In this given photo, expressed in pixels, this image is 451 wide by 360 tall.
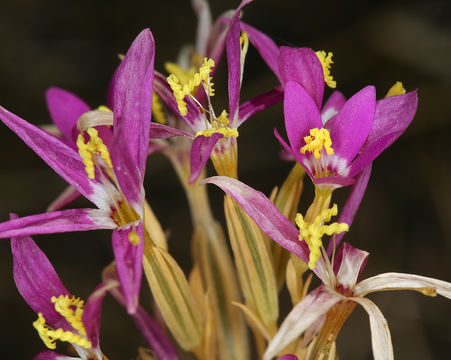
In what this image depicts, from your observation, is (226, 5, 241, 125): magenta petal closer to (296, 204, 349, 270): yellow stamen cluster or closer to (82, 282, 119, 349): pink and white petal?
(296, 204, 349, 270): yellow stamen cluster

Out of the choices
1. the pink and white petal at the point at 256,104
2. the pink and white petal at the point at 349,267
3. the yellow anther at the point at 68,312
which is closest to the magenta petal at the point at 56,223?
the yellow anther at the point at 68,312

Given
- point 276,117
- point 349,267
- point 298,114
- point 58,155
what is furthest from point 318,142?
point 276,117

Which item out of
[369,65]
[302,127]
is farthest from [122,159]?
[369,65]

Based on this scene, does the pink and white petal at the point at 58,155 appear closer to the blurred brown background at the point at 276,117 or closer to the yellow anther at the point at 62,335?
the yellow anther at the point at 62,335

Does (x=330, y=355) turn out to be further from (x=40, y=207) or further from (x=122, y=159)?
(x=40, y=207)

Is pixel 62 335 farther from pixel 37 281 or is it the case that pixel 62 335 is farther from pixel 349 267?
pixel 349 267

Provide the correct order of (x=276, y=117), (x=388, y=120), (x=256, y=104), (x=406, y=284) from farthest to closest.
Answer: (x=276, y=117) → (x=256, y=104) → (x=388, y=120) → (x=406, y=284)
